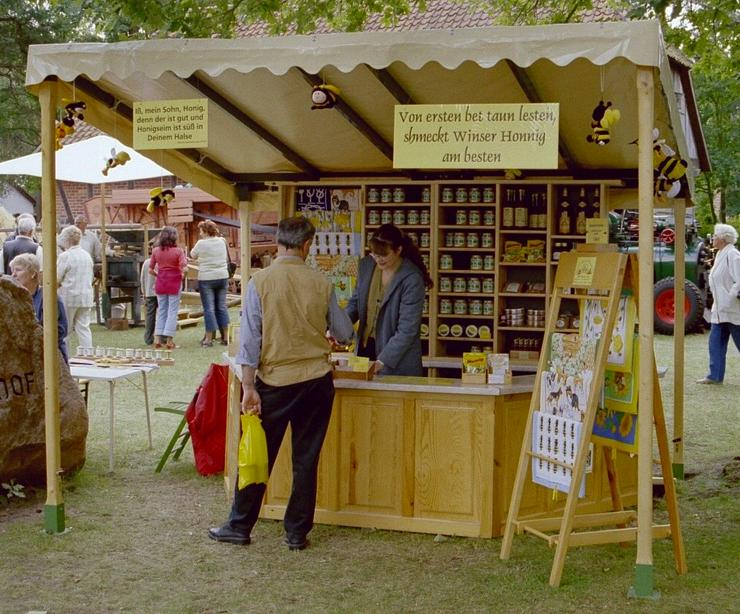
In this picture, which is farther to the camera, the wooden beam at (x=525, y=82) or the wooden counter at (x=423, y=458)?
the wooden counter at (x=423, y=458)

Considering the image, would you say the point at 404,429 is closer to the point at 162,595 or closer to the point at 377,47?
the point at 162,595

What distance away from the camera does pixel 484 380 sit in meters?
5.99

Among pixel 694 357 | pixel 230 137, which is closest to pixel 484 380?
pixel 230 137

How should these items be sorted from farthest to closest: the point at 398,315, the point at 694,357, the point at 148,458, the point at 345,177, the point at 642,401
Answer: the point at 694,357 < the point at 345,177 < the point at 148,458 < the point at 398,315 < the point at 642,401

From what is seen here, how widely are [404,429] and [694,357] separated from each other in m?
8.93

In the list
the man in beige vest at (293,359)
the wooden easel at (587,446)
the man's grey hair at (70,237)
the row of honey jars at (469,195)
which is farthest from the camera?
the man's grey hair at (70,237)

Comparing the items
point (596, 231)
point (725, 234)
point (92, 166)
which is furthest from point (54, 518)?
point (92, 166)

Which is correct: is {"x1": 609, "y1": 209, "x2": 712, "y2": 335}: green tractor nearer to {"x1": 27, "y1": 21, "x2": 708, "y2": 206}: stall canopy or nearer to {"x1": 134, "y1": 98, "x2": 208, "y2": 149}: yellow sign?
{"x1": 27, "y1": 21, "x2": 708, "y2": 206}: stall canopy

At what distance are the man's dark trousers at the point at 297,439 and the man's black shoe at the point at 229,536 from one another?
0.03 metres

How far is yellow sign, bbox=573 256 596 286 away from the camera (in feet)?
17.4

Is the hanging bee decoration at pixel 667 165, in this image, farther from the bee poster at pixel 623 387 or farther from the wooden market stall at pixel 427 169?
the bee poster at pixel 623 387

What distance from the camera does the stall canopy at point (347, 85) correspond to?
4828mm

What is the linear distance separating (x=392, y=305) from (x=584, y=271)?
5.15 feet

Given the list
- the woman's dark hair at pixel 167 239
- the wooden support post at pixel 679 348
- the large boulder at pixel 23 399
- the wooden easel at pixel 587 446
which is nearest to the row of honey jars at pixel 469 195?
the wooden support post at pixel 679 348
